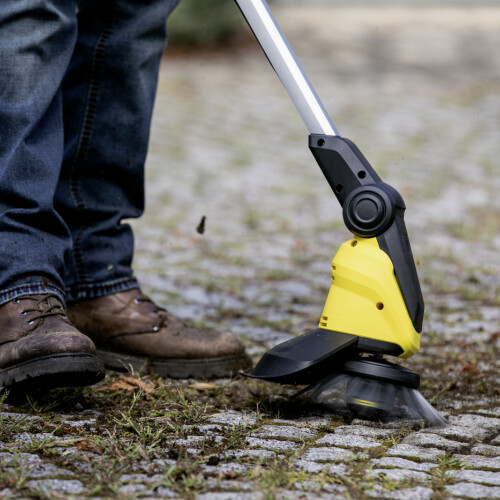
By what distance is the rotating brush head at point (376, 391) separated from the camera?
190 cm

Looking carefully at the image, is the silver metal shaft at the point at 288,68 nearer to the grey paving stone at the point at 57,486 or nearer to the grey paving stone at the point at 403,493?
the grey paving stone at the point at 403,493

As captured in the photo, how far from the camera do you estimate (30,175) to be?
2059mm

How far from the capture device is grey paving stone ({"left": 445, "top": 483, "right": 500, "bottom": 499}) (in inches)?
58.6

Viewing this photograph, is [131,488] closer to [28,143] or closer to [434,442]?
[434,442]

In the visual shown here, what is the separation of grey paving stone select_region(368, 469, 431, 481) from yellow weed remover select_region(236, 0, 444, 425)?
1.08 ft

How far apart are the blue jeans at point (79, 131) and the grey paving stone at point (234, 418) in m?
0.53


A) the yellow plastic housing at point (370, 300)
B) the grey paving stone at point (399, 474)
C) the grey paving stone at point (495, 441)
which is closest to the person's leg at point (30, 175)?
the yellow plastic housing at point (370, 300)

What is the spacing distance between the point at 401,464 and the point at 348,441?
0.17 metres

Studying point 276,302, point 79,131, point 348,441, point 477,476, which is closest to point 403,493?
point 477,476

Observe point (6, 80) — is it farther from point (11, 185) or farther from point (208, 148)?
point (208, 148)

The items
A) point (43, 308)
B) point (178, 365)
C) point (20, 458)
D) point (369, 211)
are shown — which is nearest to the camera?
point (20, 458)

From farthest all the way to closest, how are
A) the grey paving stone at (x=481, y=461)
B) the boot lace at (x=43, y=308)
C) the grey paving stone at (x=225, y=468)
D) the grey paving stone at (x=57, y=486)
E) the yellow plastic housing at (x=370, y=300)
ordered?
the boot lace at (x=43, y=308)
the yellow plastic housing at (x=370, y=300)
the grey paving stone at (x=481, y=461)
the grey paving stone at (x=225, y=468)
the grey paving stone at (x=57, y=486)

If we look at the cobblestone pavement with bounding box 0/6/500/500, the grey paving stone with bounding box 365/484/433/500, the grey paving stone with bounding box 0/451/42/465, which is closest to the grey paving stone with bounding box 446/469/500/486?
the cobblestone pavement with bounding box 0/6/500/500

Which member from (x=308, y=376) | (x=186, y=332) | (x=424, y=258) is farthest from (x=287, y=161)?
(x=308, y=376)
